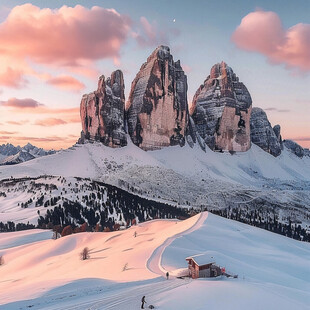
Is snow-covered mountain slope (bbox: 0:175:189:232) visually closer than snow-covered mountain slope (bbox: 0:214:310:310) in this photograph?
No

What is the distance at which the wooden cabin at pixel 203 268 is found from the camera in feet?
127

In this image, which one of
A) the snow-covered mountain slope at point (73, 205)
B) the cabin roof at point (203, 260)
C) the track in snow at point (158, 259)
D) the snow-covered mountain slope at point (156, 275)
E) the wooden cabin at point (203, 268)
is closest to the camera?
the snow-covered mountain slope at point (156, 275)

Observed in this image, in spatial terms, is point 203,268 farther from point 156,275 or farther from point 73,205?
point 73,205

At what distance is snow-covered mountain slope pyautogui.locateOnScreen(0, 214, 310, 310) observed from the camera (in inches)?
1173

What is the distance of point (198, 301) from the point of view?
28594mm

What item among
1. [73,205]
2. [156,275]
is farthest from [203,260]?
[73,205]

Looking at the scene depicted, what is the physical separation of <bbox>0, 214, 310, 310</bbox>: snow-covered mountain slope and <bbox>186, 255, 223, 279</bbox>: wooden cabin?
1.30 m

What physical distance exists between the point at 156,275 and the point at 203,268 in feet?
19.5

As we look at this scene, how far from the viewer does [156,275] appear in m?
39.4

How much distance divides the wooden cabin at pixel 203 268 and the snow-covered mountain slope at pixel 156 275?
1.30 meters

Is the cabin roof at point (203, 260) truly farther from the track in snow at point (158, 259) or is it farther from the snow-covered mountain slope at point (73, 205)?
the snow-covered mountain slope at point (73, 205)

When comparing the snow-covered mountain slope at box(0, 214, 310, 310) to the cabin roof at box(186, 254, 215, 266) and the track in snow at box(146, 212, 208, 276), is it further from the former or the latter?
the cabin roof at box(186, 254, 215, 266)

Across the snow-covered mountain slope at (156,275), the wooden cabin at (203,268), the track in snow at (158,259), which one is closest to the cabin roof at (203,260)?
the wooden cabin at (203,268)

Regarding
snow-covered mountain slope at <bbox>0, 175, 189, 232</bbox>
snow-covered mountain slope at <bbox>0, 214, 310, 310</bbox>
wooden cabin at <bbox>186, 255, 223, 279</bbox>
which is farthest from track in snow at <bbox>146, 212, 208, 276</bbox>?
snow-covered mountain slope at <bbox>0, 175, 189, 232</bbox>
